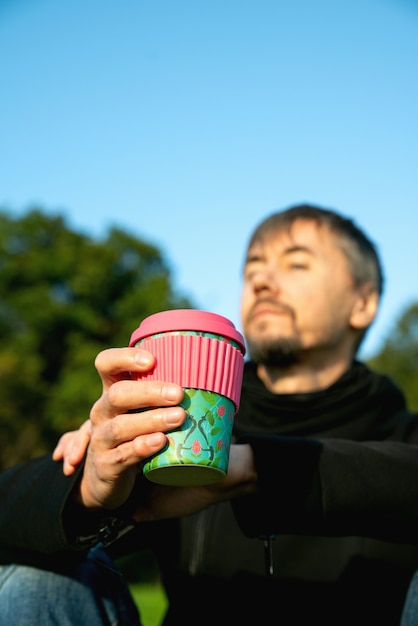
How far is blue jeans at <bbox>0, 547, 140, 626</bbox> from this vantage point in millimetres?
1789

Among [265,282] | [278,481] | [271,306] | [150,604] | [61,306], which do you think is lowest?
[150,604]

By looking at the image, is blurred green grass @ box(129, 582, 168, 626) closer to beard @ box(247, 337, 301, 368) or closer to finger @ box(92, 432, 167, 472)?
beard @ box(247, 337, 301, 368)

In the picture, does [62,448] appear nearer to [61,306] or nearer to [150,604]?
[150,604]

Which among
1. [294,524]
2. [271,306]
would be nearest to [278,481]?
[294,524]

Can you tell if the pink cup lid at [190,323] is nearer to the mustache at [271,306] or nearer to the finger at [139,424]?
the finger at [139,424]

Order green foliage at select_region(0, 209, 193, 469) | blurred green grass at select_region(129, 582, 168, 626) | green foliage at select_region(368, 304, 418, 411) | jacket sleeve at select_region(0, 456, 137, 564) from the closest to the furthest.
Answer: jacket sleeve at select_region(0, 456, 137, 564) < blurred green grass at select_region(129, 582, 168, 626) < green foliage at select_region(0, 209, 193, 469) < green foliage at select_region(368, 304, 418, 411)

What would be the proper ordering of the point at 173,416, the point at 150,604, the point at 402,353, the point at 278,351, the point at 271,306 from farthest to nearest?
the point at 402,353, the point at 150,604, the point at 271,306, the point at 278,351, the point at 173,416

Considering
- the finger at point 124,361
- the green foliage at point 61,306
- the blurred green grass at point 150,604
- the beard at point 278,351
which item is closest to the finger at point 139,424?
the finger at point 124,361

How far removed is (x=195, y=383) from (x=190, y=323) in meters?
0.14

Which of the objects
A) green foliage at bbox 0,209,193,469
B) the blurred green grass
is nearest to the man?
the blurred green grass

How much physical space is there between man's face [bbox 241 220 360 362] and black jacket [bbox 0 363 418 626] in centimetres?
24

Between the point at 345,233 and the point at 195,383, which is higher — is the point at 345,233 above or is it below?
above

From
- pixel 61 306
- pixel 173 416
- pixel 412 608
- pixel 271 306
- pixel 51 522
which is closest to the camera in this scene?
pixel 173 416

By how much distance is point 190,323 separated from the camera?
1458mm
